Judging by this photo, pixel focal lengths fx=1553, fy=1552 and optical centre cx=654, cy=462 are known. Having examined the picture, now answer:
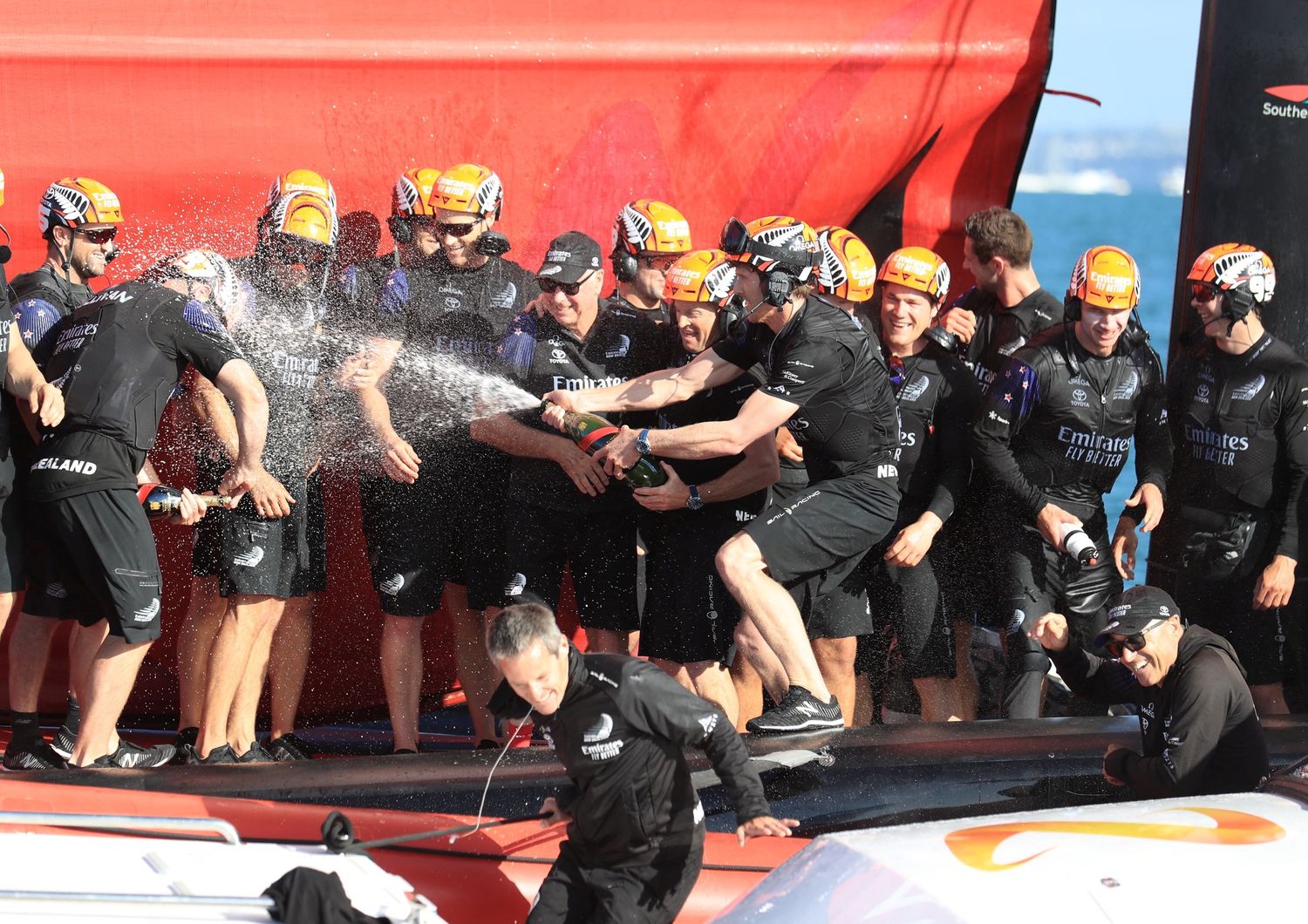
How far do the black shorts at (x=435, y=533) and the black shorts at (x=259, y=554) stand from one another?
0.33m

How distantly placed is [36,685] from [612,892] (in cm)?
264

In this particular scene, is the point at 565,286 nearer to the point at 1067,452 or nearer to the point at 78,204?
the point at 78,204

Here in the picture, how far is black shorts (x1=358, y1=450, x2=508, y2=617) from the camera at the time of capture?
5992 millimetres

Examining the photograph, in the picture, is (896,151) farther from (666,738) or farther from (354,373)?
(666,738)

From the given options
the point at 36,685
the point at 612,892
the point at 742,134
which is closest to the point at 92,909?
the point at 612,892

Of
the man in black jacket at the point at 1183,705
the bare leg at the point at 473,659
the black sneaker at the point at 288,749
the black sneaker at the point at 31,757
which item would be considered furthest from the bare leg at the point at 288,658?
the man in black jacket at the point at 1183,705

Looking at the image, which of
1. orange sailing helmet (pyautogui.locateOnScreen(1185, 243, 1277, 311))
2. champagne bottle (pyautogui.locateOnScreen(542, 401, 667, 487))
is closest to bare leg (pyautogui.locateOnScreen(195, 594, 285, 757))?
champagne bottle (pyautogui.locateOnScreen(542, 401, 667, 487))

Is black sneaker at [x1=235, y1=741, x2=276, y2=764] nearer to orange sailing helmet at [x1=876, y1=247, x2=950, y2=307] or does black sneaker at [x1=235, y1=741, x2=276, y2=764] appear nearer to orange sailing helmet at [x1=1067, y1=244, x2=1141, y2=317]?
orange sailing helmet at [x1=876, y1=247, x2=950, y2=307]

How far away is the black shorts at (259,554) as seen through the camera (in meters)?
5.75

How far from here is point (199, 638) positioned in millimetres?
5969

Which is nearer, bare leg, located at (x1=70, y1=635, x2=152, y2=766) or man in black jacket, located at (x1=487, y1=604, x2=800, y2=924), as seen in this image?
man in black jacket, located at (x1=487, y1=604, x2=800, y2=924)

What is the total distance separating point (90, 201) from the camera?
5.85m

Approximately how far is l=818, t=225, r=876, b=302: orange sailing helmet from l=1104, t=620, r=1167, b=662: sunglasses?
6.65 ft

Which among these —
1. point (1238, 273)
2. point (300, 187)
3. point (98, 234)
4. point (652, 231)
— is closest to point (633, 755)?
point (652, 231)
